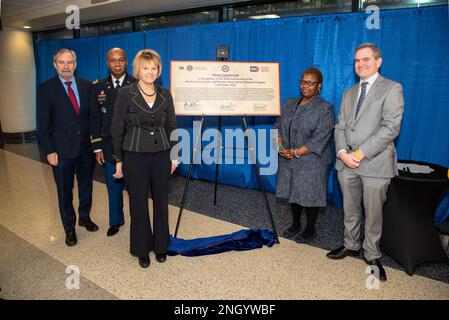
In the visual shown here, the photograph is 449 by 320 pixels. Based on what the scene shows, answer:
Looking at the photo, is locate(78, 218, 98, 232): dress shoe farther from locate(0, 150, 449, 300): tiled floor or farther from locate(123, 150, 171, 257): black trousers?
locate(123, 150, 171, 257): black trousers

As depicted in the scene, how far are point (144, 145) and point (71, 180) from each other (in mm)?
955

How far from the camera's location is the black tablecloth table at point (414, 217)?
2309 mm

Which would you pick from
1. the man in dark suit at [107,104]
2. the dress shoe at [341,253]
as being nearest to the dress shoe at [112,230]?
the man in dark suit at [107,104]

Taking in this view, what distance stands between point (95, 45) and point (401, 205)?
5.58m

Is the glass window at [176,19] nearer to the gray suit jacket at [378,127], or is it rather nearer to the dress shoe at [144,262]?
the gray suit jacket at [378,127]

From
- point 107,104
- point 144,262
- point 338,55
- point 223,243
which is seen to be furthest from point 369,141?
point 107,104

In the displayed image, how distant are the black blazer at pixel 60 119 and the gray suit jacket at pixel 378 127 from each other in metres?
2.15

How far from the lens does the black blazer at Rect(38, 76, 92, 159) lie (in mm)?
2561

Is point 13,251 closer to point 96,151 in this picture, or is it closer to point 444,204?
point 96,151

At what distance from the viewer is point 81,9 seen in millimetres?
5250

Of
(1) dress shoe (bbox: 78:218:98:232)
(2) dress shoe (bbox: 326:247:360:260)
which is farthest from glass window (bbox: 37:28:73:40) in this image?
(2) dress shoe (bbox: 326:247:360:260)

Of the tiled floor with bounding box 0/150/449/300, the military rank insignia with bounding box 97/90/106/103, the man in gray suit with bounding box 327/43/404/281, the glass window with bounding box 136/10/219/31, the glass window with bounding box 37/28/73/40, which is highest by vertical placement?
the glass window with bounding box 37/28/73/40

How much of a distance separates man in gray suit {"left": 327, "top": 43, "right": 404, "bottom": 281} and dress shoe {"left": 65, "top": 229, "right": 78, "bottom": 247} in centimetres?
227
